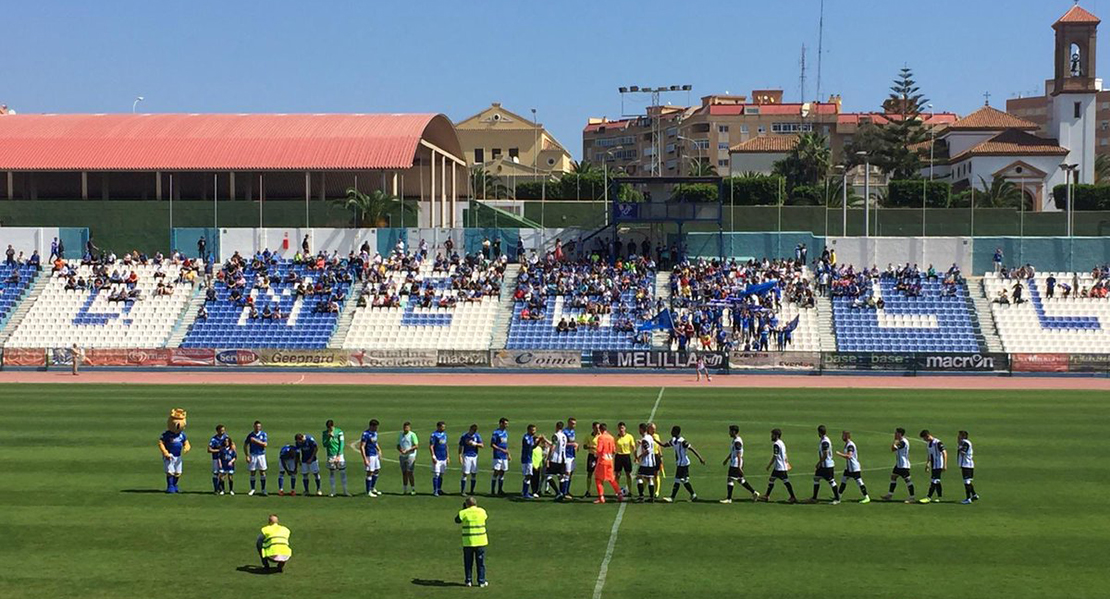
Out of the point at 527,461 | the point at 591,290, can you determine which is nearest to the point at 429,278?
the point at 591,290

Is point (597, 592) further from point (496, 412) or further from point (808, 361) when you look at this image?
point (808, 361)

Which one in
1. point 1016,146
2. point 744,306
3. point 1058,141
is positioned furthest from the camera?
point 1058,141

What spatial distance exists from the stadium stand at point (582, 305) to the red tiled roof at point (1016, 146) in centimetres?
6178

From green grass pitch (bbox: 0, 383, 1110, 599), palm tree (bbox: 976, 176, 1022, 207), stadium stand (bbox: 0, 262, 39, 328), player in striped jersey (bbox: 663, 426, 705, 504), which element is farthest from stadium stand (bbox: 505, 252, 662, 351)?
palm tree (bbox: 976, 176, 1022, 207)

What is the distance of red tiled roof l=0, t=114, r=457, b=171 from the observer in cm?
7644

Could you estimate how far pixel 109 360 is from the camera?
5872cm

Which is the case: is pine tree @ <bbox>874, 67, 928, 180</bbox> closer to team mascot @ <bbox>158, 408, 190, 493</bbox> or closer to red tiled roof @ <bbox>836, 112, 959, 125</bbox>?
red tiled roof @ <bbox>836, 112, 959, 125</bbox>

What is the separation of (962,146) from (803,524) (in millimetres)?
117568

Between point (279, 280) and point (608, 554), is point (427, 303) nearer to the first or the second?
point (279, 280)

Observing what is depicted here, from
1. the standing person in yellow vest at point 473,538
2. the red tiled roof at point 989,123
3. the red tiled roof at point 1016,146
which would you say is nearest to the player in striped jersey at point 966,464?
the standing person in yellow vest at point 473,538

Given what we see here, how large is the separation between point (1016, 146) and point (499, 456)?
103 meters

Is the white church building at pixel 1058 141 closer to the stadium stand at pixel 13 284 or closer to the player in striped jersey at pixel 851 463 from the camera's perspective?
the stadium stand at pixel 13 284

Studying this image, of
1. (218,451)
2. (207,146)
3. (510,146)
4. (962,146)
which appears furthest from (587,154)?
(218,451)

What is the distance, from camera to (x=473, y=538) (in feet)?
63.2
